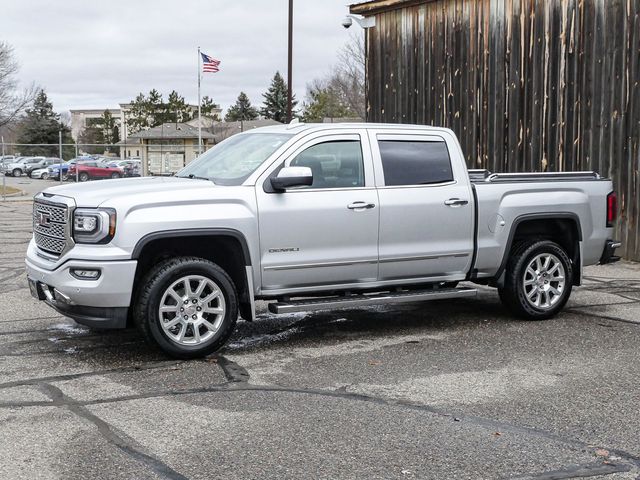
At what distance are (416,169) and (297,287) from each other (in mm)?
1721

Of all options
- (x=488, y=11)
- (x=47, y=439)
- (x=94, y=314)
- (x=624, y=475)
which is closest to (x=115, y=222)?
(x=94, y=314)

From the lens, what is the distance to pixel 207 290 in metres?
7.02

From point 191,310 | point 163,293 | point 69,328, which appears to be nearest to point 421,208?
point 191,310

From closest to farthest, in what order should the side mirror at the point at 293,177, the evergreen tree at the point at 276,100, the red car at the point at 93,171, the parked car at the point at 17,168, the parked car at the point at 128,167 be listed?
the side mirror at the point at 293,177, the parked car at the point at 128,167, the red car at the point at 93,171, the parked car at the point at 17,168, the evergreen tree at the point at 276,100

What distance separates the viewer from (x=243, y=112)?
111688 millimetres

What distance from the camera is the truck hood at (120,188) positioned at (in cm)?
675

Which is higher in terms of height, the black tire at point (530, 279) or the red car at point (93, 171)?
the red car at point (93, 171)

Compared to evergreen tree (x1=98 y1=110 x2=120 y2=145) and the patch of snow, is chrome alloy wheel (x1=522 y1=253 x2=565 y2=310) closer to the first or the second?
the patch of snow

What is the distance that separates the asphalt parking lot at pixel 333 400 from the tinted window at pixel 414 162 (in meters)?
1.49

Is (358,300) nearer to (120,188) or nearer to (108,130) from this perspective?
(120,188)

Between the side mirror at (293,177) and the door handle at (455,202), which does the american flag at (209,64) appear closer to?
the door handle at (455,202)

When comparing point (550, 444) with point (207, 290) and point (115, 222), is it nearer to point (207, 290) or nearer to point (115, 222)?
point (207, 290)

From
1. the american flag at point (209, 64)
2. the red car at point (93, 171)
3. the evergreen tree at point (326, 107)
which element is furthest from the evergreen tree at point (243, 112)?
the american flag at point (209, 64)

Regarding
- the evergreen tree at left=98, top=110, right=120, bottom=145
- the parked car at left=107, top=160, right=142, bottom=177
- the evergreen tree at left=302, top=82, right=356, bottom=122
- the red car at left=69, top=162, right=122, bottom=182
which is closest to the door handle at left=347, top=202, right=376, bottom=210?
the parked car at left=107, top=160, right=142, bottom=177
